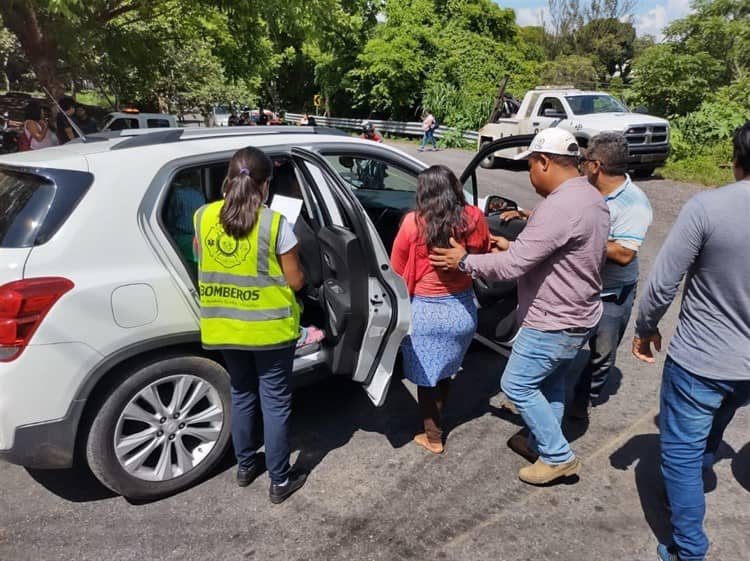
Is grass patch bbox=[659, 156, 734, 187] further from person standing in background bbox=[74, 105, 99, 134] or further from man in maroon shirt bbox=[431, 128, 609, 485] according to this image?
person standing in background bbox=[74, 105, 99, 134]

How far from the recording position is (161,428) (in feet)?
9.56

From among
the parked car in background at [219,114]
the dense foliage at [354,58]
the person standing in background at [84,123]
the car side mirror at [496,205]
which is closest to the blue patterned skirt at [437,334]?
the car side mirror at [496,205]

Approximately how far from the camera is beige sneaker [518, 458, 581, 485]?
9.90 feet

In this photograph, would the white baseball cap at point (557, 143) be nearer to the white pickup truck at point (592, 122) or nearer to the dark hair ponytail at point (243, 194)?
the dark hair ponytail at point (243, 194)

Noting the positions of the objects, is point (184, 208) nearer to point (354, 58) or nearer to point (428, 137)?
point (428, 137)

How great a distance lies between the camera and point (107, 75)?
20594 millimetres

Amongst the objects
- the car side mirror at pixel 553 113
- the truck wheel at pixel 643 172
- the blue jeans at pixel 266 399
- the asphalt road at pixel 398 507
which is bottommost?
the asphalt road at pixel 398 507

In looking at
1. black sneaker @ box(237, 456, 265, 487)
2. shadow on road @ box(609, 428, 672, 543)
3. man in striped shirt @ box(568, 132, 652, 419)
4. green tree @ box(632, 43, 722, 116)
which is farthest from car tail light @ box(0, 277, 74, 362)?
green tree @ box(632, 43, 722, 116)

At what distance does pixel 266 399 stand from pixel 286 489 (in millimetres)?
503

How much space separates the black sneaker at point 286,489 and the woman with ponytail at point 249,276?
514 millimetres

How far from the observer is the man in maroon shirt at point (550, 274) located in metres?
2.66

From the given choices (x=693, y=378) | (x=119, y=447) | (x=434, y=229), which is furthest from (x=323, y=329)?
(x=693, y=378)

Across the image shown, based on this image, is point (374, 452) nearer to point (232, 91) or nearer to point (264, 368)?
point (264, 368)

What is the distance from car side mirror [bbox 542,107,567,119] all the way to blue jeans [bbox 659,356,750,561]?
1203 centimetres
